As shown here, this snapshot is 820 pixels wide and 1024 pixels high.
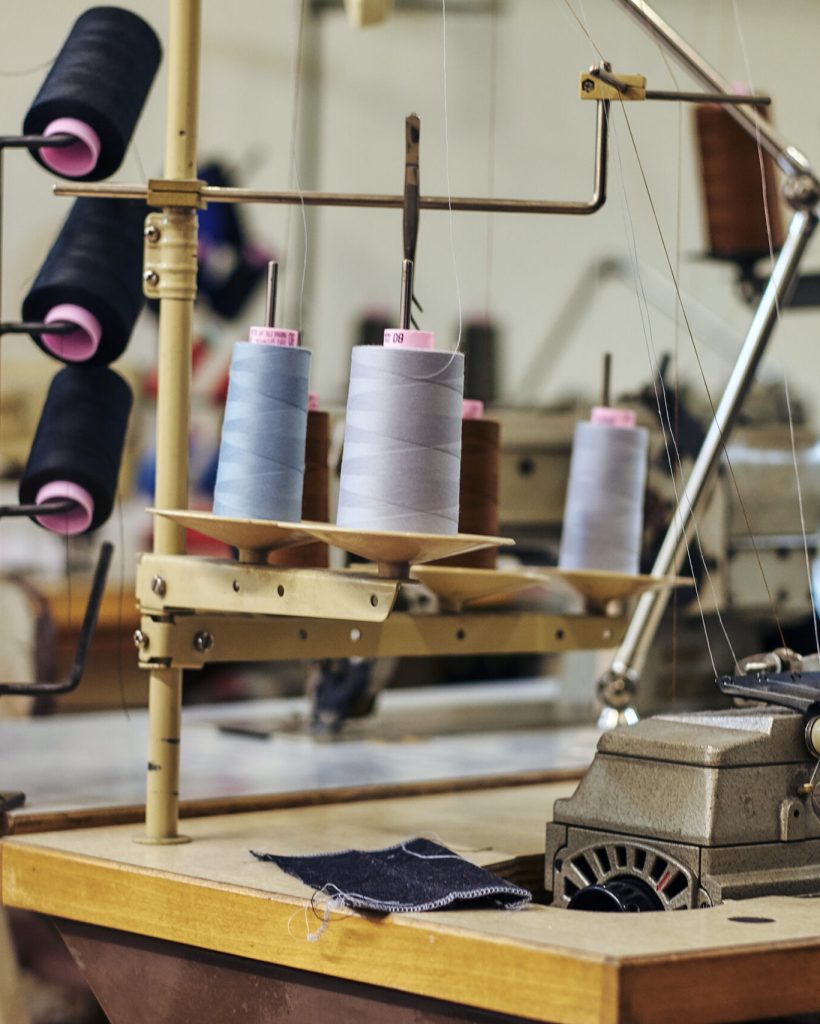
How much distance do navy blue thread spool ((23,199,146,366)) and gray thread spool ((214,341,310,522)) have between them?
0.90ft

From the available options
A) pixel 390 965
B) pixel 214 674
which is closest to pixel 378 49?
pixel 214 674

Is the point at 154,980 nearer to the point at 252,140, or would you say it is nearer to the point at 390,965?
the point at 390,965

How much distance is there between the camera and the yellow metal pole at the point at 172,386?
1.38 meters

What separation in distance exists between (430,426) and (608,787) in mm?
297

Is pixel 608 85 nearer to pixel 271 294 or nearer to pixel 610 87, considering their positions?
pixel 610 87

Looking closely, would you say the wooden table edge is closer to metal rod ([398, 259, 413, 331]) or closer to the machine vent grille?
the machine vent grille

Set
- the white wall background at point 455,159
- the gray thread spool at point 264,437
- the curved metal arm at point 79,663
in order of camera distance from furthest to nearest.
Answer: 1. the white wall background at point 455,159
2. the curved metal arm at point 79,663
3. the gray thread spool at point 264,437

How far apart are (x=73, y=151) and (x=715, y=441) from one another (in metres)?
0.79

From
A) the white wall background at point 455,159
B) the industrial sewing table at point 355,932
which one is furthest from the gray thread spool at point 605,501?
the white wall background at point 455,159

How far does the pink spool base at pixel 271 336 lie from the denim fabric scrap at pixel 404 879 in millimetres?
402

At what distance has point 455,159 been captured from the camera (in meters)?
3.30

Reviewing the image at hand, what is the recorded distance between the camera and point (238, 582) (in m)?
1.30

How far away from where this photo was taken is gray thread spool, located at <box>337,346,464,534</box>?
1.21m

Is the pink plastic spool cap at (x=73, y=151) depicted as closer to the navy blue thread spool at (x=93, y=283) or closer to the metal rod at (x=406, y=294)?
the navy blue thread spool at (x=93, y=283)
